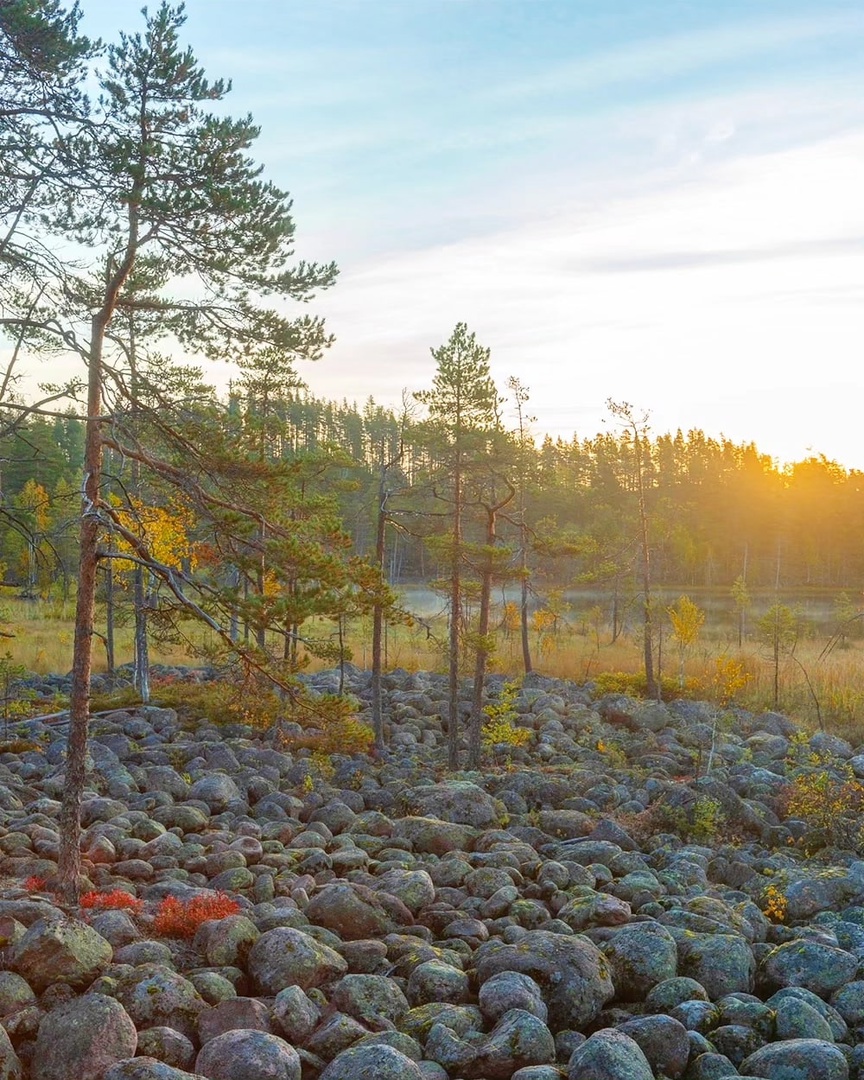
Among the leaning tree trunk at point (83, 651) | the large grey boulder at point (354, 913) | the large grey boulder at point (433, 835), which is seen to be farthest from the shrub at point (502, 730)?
the leaning tree trunk at point (83, 651)

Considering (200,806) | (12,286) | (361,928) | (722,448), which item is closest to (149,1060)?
(361,928)

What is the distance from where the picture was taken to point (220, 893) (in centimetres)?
1009

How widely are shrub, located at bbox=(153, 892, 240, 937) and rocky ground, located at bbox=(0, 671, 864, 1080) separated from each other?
13 centimetres

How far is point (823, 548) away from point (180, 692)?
61412 millimetres

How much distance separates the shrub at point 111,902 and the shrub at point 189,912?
28 cm

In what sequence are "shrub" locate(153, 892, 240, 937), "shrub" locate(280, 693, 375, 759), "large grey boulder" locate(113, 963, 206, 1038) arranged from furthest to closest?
1. "shrub" locate(280, 693, 375, 759)
2. "shrub" locate(153, 892, 240, 937)
3. "large grey boulder" locate(113, 963, 206, 1038)

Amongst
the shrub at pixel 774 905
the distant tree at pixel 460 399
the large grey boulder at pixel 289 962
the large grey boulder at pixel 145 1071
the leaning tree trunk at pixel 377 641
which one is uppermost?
the distant tree at pixel 460 399

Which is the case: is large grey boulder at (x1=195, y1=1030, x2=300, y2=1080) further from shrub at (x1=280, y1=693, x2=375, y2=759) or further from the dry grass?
the dry grass

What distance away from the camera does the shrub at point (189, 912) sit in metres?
8.92

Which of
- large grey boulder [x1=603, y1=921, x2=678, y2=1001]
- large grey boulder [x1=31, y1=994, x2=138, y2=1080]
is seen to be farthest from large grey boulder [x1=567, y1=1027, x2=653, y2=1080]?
large grey boulder [x1=31, y1=994, x2=138, y2=1080]

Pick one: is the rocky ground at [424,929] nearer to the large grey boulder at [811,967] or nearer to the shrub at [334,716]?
the large grey boulder at [811,967]

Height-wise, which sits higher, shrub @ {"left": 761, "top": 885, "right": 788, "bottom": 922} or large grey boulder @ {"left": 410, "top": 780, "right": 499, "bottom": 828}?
Answer: large grey boulder @ {"left": 410, "top": 780, "right": 499, "bottom": 828}

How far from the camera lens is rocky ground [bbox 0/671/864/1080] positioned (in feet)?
22.9

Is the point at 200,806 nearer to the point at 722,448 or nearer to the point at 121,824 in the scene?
the point at 121,824
